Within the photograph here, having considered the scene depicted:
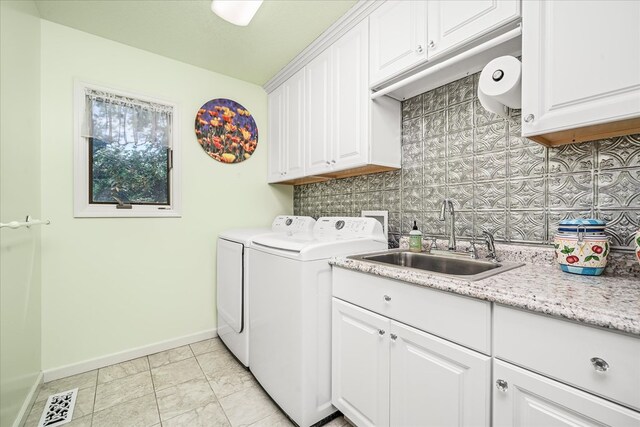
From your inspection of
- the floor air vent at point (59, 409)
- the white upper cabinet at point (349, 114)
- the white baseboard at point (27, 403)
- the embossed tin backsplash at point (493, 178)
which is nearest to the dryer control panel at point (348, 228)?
the embossed tin backsplash at point (493, 178)

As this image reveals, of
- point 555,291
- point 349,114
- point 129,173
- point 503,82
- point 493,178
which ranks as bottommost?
point 555,291

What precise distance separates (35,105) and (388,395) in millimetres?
2632

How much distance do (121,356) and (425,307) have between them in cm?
230

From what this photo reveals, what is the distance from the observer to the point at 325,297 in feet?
4.86

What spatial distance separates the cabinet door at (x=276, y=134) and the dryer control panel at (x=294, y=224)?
0.40m

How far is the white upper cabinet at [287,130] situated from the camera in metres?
2.33

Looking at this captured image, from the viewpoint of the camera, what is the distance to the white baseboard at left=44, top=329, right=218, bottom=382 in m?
1.89

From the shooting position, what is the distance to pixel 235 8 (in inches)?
60.8

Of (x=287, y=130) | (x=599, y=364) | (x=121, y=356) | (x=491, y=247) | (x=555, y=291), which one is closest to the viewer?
(x=599, y=364)

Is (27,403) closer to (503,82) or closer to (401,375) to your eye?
(401,375)

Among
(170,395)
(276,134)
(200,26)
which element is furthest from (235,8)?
(170,395)

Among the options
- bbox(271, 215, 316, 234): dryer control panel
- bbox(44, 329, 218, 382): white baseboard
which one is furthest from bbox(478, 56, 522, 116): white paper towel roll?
bbox(44, 329, 218, 382): white baseboard

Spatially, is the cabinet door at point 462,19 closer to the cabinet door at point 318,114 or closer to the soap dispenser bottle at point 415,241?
the cabinet door at point 318,114

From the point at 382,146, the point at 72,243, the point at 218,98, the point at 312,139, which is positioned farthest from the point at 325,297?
the point at 218,98
